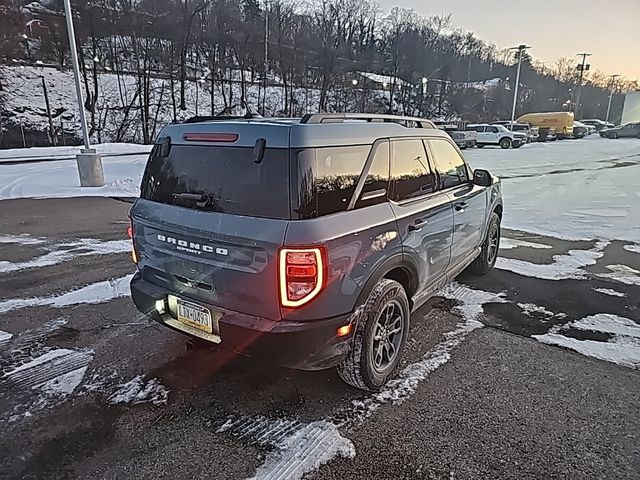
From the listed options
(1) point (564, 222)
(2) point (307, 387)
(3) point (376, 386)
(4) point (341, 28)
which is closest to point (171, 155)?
(2) point (307, 387)

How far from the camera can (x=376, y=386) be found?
313cm

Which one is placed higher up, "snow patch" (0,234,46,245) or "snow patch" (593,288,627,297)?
"snow patch" (0,234,46,245)

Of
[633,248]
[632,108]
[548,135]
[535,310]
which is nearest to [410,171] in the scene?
[535,310]

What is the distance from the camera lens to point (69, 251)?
256 inches

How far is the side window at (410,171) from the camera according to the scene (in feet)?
10.7

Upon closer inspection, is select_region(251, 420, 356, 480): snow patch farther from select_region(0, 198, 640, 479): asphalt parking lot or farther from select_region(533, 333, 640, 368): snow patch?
select_region(533, 333, 640, 368): snow patch

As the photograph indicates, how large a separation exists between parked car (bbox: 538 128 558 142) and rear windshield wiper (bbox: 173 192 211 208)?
4148 centimetres

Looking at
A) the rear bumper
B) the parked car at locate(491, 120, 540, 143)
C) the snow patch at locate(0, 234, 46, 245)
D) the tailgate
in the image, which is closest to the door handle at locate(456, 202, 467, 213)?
the rear bumper

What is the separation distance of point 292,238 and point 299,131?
0.62 metres

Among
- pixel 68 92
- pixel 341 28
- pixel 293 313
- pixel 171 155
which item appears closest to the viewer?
pixel 293 313

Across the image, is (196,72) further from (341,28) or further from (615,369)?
(615,369)

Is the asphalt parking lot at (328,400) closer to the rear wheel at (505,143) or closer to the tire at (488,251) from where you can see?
the tire at (488,251)

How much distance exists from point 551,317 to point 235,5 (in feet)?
161

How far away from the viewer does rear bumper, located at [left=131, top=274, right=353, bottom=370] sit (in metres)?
2.58
